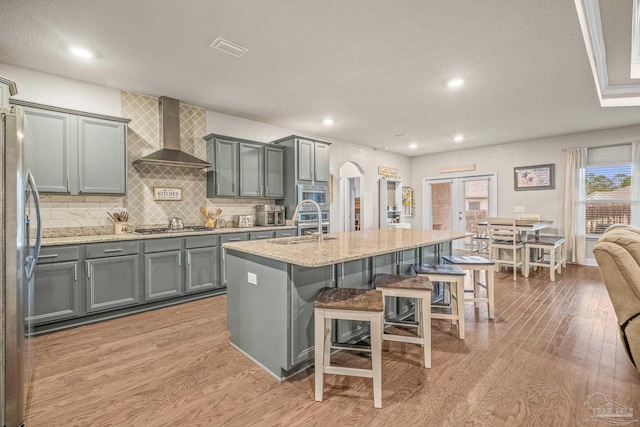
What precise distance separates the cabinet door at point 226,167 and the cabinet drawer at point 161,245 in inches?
40.5

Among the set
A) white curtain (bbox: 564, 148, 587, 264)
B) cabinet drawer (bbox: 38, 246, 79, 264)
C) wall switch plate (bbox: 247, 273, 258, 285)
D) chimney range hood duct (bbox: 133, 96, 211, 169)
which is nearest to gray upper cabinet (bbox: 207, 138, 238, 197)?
chimney range hood duct (bbox: 133, 96, 211, 169)

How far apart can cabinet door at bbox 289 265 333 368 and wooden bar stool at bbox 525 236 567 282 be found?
4566mm

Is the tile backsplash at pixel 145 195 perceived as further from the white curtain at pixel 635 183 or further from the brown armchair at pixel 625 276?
the white curtain at pixel 635 183

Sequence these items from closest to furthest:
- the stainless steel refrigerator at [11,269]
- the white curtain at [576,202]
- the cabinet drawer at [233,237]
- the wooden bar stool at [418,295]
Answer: the stainless steel refrigerator at [11,269]
the wooden bar stool at [418,295]
the cabinet drawer at [233,237]
the white curtain at [576,202]

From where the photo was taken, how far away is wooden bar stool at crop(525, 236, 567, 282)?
15.6 ft

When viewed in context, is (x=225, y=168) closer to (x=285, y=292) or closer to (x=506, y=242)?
(x=285, y=292)

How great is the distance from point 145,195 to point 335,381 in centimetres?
346

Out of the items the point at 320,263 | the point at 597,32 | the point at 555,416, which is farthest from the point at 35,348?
the point at 597,32

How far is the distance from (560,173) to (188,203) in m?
7.46

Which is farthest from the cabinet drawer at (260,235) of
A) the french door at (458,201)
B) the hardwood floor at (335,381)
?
the french door at (458,201)

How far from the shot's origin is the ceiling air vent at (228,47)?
8.69 ft

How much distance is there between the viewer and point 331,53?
2873 millimetres

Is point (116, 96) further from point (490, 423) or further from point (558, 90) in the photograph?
point (558, 90)

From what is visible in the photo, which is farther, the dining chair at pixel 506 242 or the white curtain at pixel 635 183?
the white curtain at pixel 635 183
